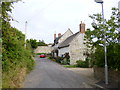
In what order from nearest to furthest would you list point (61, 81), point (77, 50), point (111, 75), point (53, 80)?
point (111, 75)
point (61, 81)
point (53, 80)
point (77, 50)

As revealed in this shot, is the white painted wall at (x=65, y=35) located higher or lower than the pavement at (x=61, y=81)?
higher

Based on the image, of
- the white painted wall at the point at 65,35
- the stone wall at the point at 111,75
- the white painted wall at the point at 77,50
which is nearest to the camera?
the stone wall at the point at 111,75

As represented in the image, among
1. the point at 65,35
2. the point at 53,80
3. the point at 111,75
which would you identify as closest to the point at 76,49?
the point at 65,35

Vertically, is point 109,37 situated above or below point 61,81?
above

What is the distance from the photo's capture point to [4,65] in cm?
651

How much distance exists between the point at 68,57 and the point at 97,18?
14689 millimetres

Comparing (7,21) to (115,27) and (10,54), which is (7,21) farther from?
(115,27)

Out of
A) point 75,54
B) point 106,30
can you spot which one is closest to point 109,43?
point 106,30

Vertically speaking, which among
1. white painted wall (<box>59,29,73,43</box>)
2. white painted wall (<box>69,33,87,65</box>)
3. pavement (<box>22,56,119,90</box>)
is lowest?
pavement (<box>22,56,119,90</box>)

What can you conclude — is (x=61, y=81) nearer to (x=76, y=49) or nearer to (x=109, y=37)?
(x=109, y=37)

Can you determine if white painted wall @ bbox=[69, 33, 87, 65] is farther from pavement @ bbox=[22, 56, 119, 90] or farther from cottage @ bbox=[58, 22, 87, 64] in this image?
pavement @ bbox=[22, 56, 119, 90]

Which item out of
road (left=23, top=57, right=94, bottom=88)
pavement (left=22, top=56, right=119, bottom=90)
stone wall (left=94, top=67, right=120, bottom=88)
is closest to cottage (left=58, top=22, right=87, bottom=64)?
pavement (left=22, top=56, right=119, bottom=90)

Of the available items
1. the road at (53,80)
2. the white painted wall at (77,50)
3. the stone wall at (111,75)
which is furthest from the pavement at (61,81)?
the white painted wall at (77,50)

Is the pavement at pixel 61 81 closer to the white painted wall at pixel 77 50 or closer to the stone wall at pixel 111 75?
the stone wall at pixel 111 75
